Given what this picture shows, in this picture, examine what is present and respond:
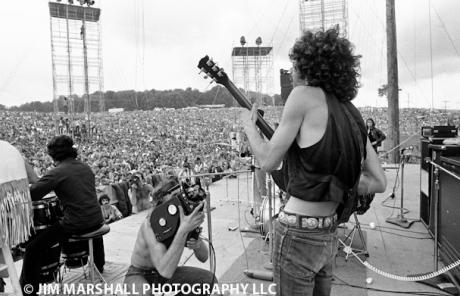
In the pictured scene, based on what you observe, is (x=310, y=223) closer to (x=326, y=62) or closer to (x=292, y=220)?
(x=292, y=220)

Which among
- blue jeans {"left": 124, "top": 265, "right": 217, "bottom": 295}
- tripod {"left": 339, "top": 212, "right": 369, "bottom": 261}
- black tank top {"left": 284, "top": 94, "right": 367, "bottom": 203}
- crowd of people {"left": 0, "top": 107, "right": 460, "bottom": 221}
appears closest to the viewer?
black tank top {"left": 284, "top": 94, "right": 367, "bottom": 203}

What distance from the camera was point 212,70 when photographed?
2.37 meters

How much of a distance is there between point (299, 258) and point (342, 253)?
297cm

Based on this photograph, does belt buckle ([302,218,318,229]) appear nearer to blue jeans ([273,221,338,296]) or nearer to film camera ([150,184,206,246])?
blue jeans ([273,221,338,296])

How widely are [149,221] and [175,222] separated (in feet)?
0.64

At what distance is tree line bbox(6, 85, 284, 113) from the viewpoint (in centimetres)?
1034

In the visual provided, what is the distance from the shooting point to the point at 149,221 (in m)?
2.17

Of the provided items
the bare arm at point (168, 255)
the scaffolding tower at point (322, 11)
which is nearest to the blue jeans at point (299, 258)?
the bare arm at point (168, 255)

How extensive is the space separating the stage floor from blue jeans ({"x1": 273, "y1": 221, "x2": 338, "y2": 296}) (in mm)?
1732

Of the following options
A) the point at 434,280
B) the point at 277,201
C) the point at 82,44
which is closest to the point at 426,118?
the point at 277,201

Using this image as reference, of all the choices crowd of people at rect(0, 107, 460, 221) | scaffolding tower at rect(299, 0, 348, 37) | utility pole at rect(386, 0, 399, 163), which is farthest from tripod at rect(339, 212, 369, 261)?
utility pole at rect(386, 0, 399, 163)

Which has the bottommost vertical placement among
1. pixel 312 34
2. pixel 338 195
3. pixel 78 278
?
pixel 78 278

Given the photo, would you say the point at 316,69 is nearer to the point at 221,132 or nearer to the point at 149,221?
the point at 149,221

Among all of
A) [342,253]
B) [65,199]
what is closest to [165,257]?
[65,199]
